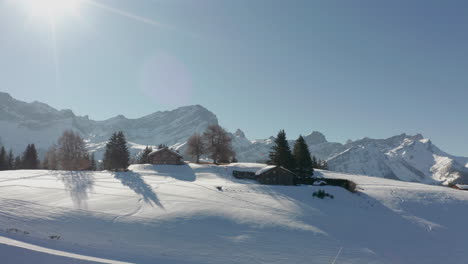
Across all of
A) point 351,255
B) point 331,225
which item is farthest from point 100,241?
point 331,225

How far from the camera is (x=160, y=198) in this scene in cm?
2652

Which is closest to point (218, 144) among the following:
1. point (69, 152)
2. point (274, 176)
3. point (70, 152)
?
point (274, 176)

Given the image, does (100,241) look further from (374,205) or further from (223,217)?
(374,205)

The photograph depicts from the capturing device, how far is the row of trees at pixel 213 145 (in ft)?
244

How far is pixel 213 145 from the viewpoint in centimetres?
7519

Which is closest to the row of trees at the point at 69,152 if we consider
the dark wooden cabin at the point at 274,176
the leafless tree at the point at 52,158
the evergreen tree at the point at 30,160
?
the leafless tree at the point at 52,158

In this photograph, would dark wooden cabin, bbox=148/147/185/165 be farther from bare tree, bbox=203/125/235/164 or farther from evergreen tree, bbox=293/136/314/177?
evergreen tree, bbox=293/136/314/177

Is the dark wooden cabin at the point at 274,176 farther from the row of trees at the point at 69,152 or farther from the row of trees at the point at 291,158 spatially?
the row of trees at the point at 69,152

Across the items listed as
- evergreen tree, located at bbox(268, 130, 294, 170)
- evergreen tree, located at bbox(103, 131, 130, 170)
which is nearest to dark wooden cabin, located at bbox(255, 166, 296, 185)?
evergreen tree, located at bbox(268, 130, 294, 170)

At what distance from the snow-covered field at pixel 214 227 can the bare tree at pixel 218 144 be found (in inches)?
1576

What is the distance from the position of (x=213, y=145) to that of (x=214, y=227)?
5625cm

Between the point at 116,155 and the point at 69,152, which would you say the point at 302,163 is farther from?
the point at 69,152

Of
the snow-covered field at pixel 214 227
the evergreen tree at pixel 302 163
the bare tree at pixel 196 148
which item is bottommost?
the snow-covered field at pixel 214 227

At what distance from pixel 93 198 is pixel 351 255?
23.2 meters
